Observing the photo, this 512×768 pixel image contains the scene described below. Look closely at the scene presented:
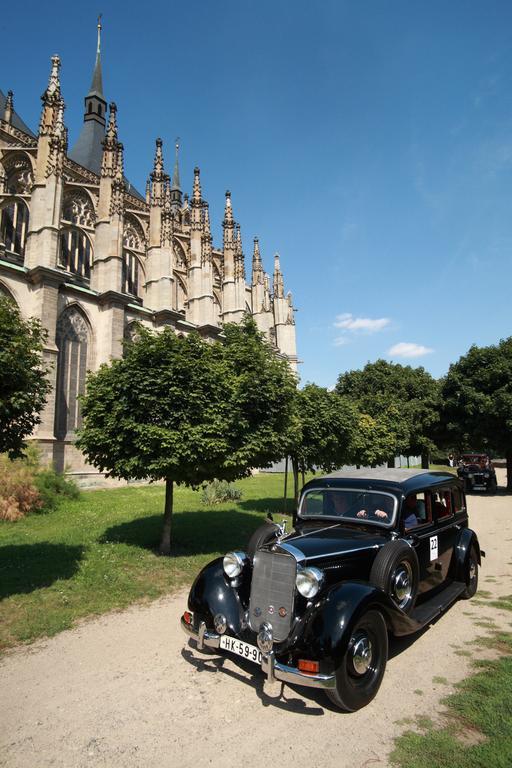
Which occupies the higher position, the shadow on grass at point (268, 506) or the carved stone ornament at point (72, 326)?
the carved stone ornament at point (72, 326)

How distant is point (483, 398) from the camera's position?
77.7 feet

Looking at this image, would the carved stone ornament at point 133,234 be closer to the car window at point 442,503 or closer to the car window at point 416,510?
the car window at point 442,503

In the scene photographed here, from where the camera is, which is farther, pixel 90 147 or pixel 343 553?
pixel 90 147

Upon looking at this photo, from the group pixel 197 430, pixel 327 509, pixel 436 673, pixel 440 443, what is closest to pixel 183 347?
pixel 197 430

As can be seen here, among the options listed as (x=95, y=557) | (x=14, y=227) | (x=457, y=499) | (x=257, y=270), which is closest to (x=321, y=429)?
(x=457, y=499)

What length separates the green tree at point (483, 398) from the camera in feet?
75.4

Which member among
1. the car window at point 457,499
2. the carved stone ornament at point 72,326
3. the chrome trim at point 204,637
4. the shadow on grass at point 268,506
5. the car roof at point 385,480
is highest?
the carved stone ornament at point 72,326

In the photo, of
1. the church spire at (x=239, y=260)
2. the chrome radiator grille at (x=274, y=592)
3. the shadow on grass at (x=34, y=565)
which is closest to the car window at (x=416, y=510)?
the chrome radiator grille at (x=274, y=592)

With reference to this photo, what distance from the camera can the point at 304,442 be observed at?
13695 mm

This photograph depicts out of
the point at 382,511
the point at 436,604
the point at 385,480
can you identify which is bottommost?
→ the point at 436,604

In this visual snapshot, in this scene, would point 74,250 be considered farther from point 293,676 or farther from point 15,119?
Result: point 293,676

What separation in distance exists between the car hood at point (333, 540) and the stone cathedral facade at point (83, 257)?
16348 mm

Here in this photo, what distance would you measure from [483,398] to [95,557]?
72.8ft

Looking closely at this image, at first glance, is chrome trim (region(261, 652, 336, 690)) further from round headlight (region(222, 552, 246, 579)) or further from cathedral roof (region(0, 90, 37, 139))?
cathedral roof (region(0, 90, 37, 139))
